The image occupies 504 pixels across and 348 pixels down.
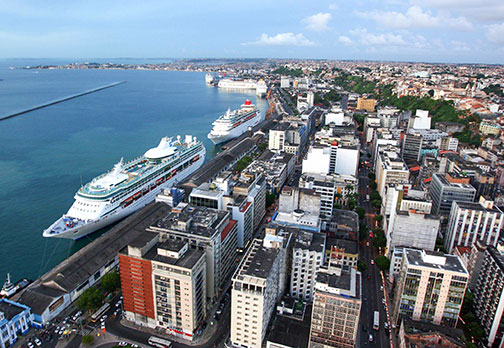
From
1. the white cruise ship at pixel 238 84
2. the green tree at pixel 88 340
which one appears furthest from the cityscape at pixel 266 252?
the white cruise ship at pixel 238 84

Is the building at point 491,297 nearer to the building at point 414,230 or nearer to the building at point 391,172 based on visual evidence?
the building at point 414,230

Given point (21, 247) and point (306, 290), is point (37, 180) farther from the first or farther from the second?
point (306, 290)

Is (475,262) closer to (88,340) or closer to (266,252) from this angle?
(266,252)

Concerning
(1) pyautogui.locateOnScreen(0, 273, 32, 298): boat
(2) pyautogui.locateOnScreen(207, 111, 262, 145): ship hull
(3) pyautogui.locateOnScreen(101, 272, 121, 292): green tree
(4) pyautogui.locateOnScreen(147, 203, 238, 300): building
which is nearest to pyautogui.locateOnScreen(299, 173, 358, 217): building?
(4) pyautogui.locateOnScreen(147, 203, 238, 300): building

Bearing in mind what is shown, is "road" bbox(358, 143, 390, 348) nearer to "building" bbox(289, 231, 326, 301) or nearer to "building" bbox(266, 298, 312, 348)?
"building" bbox(266, 298, 312, 348)

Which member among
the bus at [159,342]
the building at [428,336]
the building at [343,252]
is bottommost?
the bus at [159,342]

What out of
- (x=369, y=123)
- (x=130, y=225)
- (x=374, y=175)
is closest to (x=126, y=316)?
(x=130, y=225)
